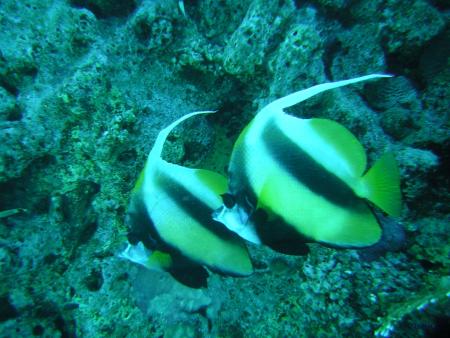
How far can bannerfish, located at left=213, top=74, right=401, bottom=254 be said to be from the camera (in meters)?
1.31

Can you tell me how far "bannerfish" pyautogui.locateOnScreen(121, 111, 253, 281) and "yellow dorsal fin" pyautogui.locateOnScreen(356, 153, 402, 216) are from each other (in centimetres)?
70

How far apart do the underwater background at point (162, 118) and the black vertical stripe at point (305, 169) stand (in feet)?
2.51

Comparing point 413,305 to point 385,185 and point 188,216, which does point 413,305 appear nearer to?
point 385,185

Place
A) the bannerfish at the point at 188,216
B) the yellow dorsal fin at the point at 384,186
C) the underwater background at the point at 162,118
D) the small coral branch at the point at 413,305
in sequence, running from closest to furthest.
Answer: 1. the yellow dorsal fin at the point at 384,186
2. the small coral branch at the point at 413,305
3. the bannerfish at the point at 188,216
4. the underwater background at the point at 162,118

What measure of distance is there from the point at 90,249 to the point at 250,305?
1513 mm

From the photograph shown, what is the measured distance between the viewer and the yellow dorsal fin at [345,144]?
1328mm

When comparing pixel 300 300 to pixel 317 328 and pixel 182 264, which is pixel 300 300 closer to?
pixel 317 328

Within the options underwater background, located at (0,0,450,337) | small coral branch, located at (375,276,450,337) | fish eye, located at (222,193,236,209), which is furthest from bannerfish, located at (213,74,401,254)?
underwater background, located at (0,0,450,337)

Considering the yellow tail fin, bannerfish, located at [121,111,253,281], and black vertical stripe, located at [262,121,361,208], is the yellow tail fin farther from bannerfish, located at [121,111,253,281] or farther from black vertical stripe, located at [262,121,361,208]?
bannerfish, located at [121,111,253,281]

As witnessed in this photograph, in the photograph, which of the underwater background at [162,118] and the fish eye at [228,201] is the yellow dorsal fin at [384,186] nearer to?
the fish eye at [228,201]

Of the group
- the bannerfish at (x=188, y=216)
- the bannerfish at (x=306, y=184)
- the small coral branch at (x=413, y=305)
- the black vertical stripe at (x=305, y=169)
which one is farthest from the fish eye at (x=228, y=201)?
the small coral branch at (x=413, y=305)

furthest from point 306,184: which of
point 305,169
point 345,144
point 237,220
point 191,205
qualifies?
point 191,205

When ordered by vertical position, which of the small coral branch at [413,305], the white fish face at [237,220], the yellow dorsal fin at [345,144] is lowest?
the small coral branch at [413,305]

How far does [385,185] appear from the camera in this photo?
4.24ft
